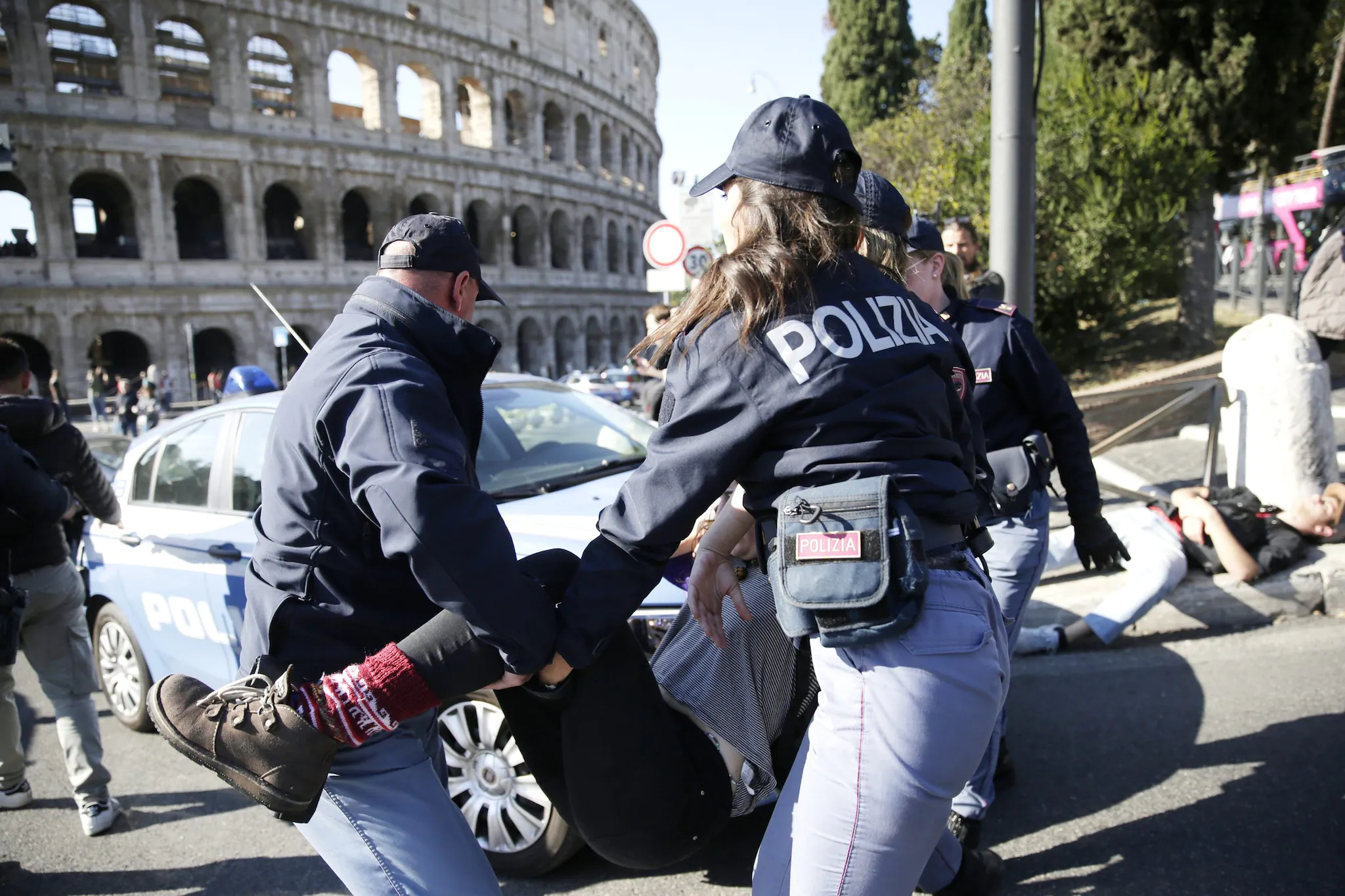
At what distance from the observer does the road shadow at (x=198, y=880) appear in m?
3.32

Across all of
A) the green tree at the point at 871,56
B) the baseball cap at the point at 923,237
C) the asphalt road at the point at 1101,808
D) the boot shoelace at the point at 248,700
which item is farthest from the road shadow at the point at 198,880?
the green tree at the point at 871,56

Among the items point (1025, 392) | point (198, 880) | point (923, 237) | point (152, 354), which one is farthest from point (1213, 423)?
point (152, 354)

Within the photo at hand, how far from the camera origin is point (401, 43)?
39969mm

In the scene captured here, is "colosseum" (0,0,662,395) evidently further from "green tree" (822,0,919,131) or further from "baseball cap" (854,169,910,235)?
"baseball cap" (854,169,910,235)

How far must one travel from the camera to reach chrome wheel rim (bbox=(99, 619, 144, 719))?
4855 millimetres

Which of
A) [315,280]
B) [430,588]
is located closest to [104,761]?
[430,588]

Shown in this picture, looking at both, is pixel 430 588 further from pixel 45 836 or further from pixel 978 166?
pixel 978 166

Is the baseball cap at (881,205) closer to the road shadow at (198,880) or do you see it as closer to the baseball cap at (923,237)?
the baseball cap at (923,237)

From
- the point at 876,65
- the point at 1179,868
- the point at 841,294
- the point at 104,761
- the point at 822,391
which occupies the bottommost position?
the point at 104,761

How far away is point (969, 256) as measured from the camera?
165 inches

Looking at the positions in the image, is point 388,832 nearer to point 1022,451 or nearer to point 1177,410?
point 1022,451

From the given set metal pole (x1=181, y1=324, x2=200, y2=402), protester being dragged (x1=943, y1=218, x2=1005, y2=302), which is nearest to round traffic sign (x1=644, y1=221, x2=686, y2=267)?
protester being dragged (x1=943, y1=218, x2=1005, y2=302)

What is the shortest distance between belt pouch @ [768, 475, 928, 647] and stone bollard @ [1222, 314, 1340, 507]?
578 centimetres

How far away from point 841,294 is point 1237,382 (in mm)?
6097
